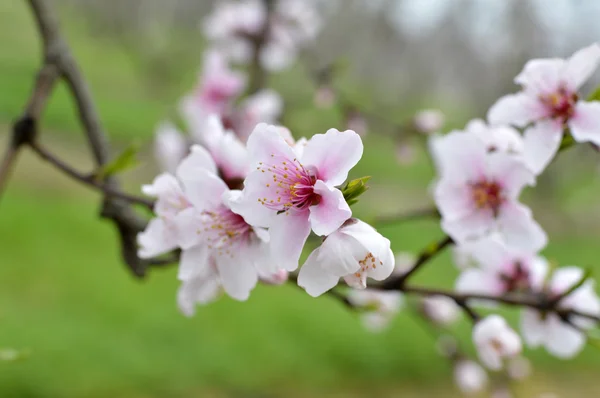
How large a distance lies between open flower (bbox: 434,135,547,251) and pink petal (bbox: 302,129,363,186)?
173mm

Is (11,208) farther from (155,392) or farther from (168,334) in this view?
(155,392)

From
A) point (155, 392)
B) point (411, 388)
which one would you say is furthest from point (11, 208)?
point (411, 388)

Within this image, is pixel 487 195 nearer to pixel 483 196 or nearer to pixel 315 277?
pixel 483 196

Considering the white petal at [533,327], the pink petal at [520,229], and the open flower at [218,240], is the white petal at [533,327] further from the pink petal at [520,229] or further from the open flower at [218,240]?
the open flower at [218,240]

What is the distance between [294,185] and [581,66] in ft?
0.90

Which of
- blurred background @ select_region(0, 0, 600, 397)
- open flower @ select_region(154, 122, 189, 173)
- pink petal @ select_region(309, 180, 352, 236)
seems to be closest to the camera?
pink petal @ select_region(309, 180, 352, 236)

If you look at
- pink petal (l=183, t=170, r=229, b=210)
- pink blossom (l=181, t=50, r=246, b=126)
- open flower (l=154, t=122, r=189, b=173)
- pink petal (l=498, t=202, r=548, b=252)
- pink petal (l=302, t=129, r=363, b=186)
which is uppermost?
pink blossom (l=181, t=50, r=246, b=126)

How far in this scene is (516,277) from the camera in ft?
2.19

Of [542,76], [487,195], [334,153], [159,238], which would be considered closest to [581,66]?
[542,76]

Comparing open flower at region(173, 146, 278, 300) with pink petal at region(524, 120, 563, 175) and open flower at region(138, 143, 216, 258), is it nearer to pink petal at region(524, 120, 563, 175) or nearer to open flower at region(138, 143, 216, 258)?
open flower at region(138, 143, 216, 258)

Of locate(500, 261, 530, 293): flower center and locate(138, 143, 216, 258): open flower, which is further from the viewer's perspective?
locate(500, 261, 530, 293): flower center

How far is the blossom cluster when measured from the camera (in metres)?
0.35

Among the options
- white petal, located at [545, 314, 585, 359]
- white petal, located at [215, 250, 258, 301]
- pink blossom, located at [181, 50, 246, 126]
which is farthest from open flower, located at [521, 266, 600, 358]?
pink blossom, located at [181, 50, 246, 126]

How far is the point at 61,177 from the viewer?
409cm
